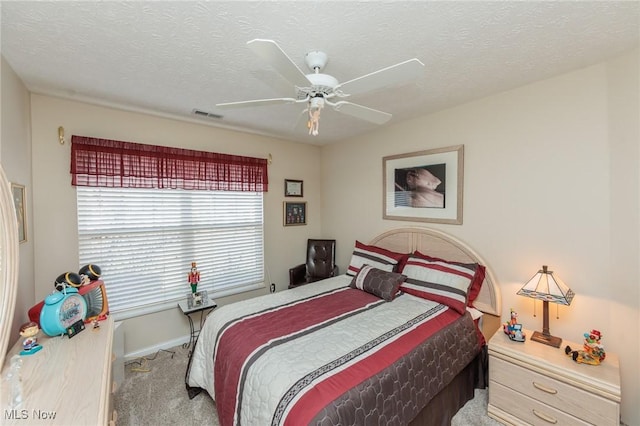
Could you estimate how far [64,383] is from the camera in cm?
116

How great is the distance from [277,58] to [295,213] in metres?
2.99

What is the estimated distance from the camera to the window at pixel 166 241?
2.64 metres

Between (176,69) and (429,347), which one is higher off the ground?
(176,69)

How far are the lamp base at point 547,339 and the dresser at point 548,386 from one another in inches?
1.3

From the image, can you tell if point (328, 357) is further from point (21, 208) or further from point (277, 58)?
point (21, 208)

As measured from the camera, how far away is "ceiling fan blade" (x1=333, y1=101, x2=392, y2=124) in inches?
69.4

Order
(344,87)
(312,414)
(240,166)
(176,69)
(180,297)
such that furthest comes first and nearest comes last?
1. (240,166)
2. (180,297)
3. (176,69)
4. (344,87)
5. (312,414)

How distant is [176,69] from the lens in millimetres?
1933

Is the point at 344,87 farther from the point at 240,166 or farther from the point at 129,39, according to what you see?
the point at 240,166

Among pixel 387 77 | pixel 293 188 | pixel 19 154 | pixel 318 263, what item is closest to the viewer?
pixel 387 77

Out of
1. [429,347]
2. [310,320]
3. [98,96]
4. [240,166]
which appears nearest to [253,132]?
[240,166]

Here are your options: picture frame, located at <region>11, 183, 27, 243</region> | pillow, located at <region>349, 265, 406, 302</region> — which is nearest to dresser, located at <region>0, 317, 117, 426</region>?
picture frame, located at <region>11, 183, 27, 243</region>

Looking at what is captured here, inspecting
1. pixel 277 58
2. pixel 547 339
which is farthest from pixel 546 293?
pixel 277 58

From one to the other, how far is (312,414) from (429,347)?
98 centimetres
